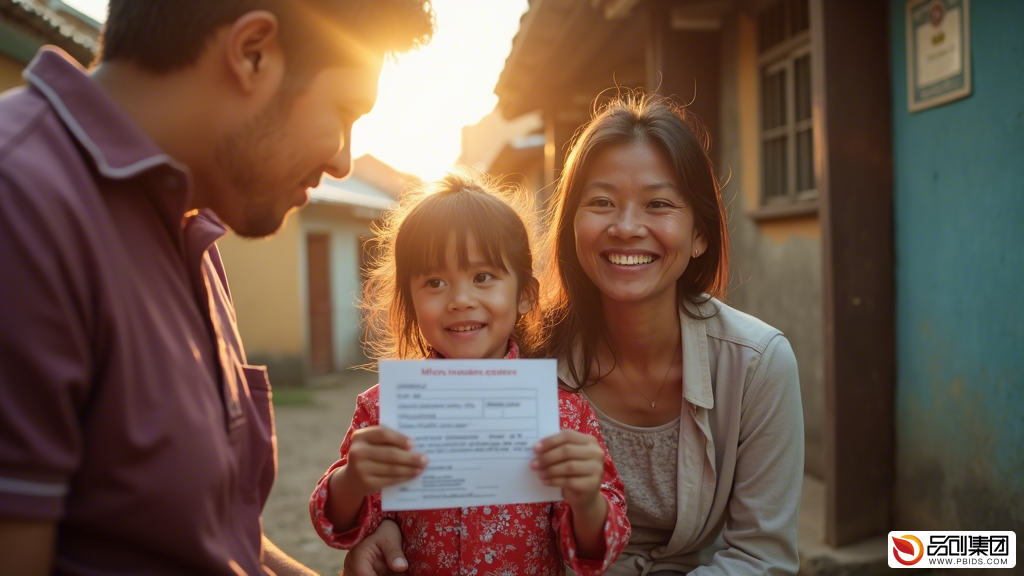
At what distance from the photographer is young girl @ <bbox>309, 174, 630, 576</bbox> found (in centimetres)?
183

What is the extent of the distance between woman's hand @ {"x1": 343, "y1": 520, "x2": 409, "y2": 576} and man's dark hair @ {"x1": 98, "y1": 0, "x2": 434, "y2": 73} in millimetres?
1242

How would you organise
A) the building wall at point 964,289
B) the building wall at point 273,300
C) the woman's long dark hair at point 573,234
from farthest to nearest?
the building wall at point 273,300 < the building wall at point 964,289 < the woman's long dark hair at point 573,234

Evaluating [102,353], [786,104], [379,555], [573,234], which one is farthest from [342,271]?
[102,353]

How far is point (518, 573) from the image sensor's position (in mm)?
2004

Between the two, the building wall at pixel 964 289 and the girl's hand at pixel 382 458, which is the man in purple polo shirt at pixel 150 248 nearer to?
the girl's hand at pixel 382 458

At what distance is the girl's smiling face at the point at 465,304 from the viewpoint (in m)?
2.06

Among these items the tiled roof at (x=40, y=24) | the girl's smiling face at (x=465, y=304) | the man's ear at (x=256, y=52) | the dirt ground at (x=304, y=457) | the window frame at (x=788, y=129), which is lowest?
the dirt ground at (x=304, y=457)

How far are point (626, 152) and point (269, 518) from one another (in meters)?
4.99

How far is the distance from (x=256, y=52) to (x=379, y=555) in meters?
→ 1.32

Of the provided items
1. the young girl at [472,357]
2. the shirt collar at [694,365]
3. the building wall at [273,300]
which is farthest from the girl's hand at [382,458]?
the building wall at [273,300]

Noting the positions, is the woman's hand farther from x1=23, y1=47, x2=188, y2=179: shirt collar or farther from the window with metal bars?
the window with metal bars

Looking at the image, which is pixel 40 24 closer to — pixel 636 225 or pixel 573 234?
pixel 573 234

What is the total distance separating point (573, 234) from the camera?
8.41ft

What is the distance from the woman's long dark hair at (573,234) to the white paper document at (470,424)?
836mm
